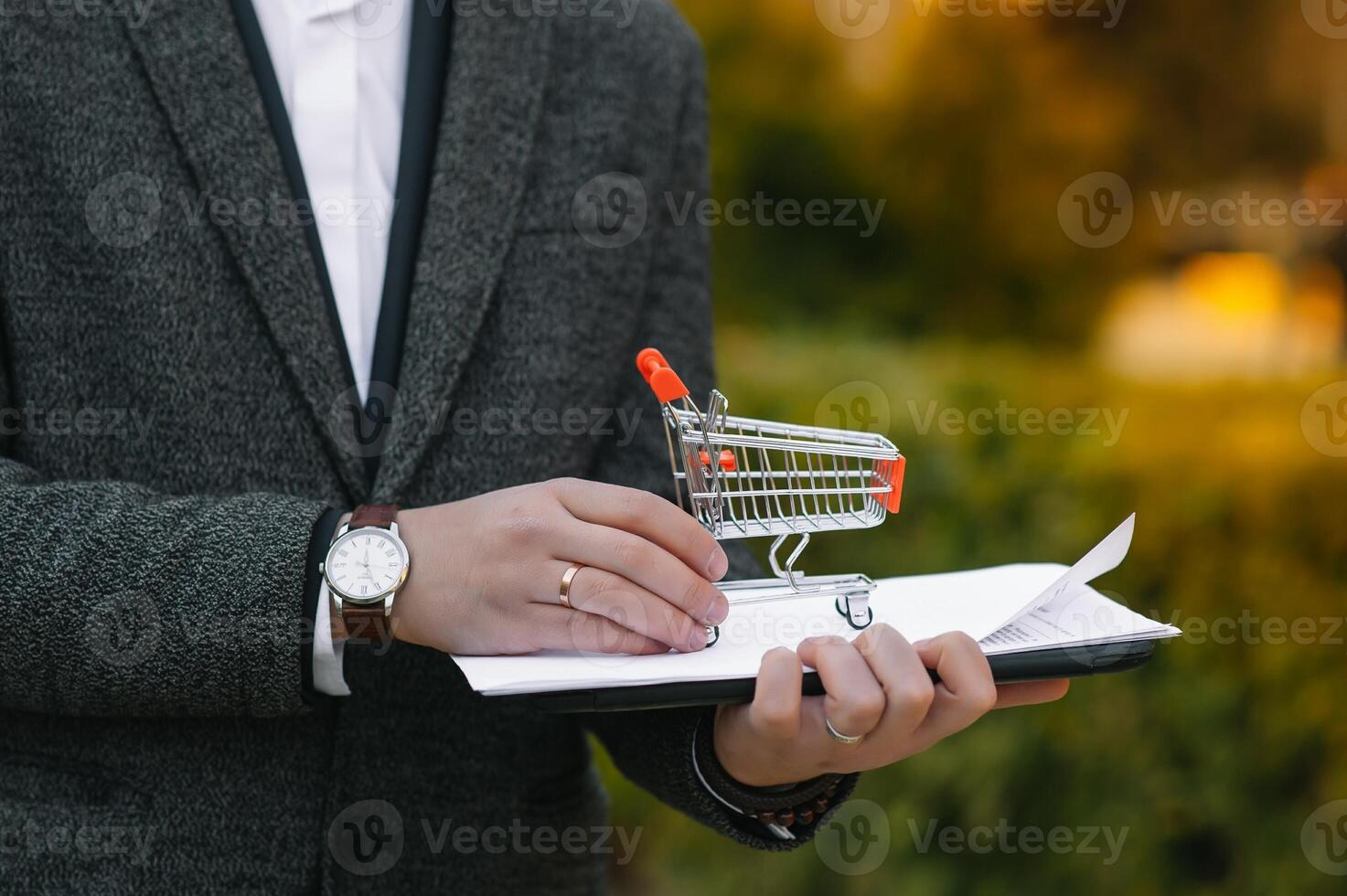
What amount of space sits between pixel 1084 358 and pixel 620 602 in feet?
14.0

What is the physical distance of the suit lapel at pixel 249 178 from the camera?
1.42 meters

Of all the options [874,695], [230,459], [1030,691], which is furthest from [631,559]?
[230,459]

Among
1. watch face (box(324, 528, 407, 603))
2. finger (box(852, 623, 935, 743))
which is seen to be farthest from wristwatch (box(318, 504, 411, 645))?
finger (box(852, 623, 935, 743))

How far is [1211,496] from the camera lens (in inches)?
118

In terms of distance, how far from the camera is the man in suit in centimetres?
120

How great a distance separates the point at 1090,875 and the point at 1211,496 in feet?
3.63

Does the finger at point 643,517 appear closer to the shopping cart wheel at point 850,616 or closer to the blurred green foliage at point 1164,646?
the shopping cart wheel at point 850,616

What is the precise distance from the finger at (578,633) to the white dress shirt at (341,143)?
1.58 feet

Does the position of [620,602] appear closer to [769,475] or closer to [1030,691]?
[769,475]

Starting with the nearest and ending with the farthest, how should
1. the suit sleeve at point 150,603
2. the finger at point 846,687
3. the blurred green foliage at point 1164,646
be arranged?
the finger at point 846,687, the suit sleeve at point 150,603, the blurred green foliage at point 1164,646

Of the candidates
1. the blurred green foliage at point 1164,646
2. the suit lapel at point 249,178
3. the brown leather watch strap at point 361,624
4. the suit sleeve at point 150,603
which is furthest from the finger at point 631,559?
the blurred green foliage at point 1164,646

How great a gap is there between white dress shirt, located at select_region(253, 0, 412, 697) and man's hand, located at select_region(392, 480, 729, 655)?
396 mm

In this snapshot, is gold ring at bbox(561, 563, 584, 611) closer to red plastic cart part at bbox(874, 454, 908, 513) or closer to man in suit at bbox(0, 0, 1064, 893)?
man in suit at bbox(0, 0, 1064, 893)

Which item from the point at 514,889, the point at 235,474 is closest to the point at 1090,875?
the point at 514,889
